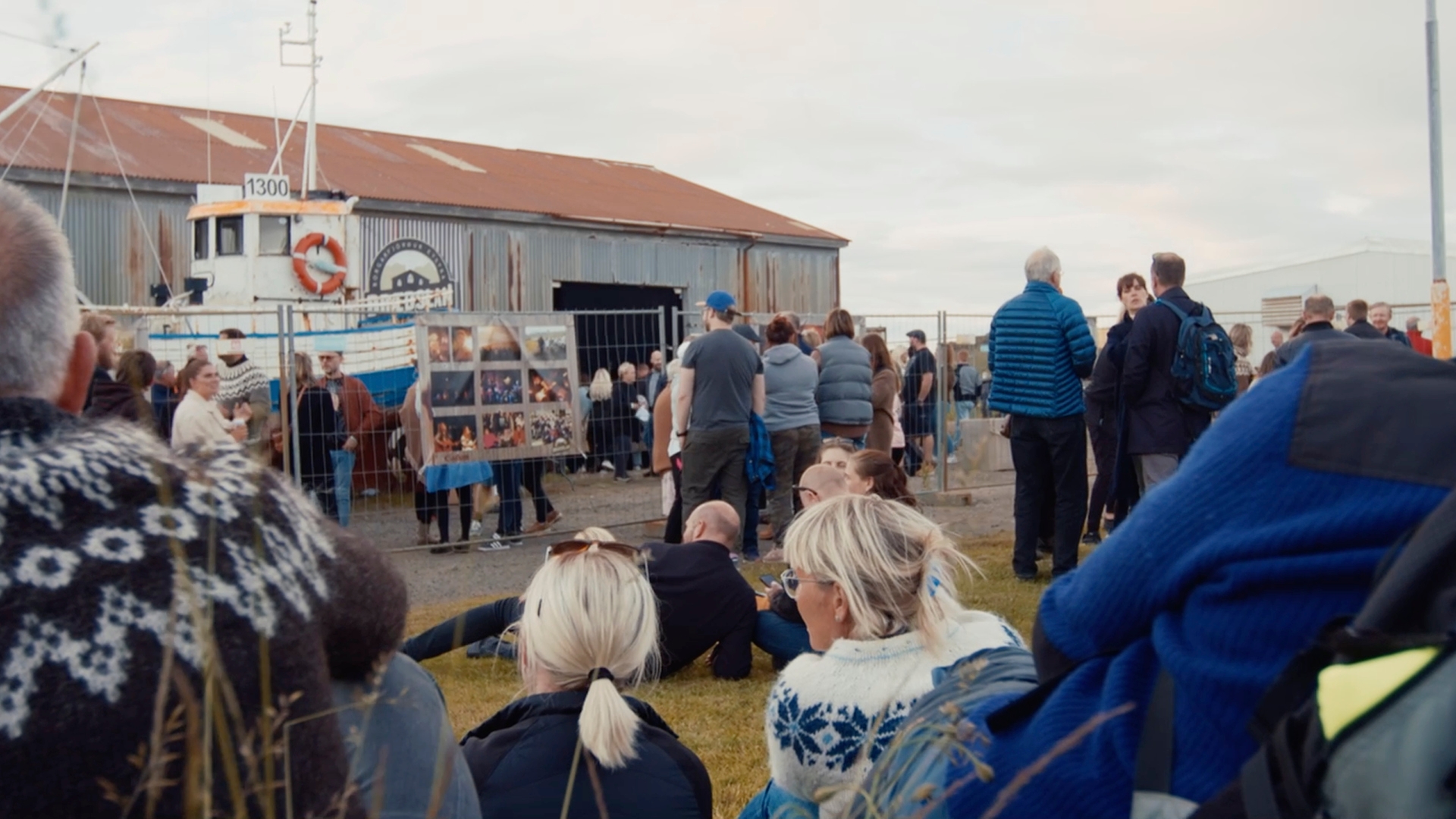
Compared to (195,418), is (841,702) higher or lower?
lower

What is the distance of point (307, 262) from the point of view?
71.2ft

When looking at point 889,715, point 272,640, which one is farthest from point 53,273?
point 889,715

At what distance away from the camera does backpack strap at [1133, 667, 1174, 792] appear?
44.8 inches

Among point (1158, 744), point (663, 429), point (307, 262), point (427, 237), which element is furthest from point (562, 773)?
point (427, 237)

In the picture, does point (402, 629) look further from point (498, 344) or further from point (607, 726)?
point (498, 344)

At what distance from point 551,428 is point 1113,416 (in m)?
4.93

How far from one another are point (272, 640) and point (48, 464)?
303mm

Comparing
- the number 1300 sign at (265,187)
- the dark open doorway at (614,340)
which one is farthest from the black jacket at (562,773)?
the number 1300 sign at (265,187)

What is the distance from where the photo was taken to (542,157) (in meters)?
36.0

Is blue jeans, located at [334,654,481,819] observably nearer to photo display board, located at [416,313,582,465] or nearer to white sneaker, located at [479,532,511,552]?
photo display board, located at [416,313,582,465]

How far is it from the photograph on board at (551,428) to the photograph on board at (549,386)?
0.11 metres

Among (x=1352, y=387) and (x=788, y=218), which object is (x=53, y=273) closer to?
(x=1352, y=387)

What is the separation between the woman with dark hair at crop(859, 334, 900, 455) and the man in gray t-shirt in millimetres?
2085

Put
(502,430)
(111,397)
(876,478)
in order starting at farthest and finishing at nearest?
(502,430)
(876,478)
(111,397)
